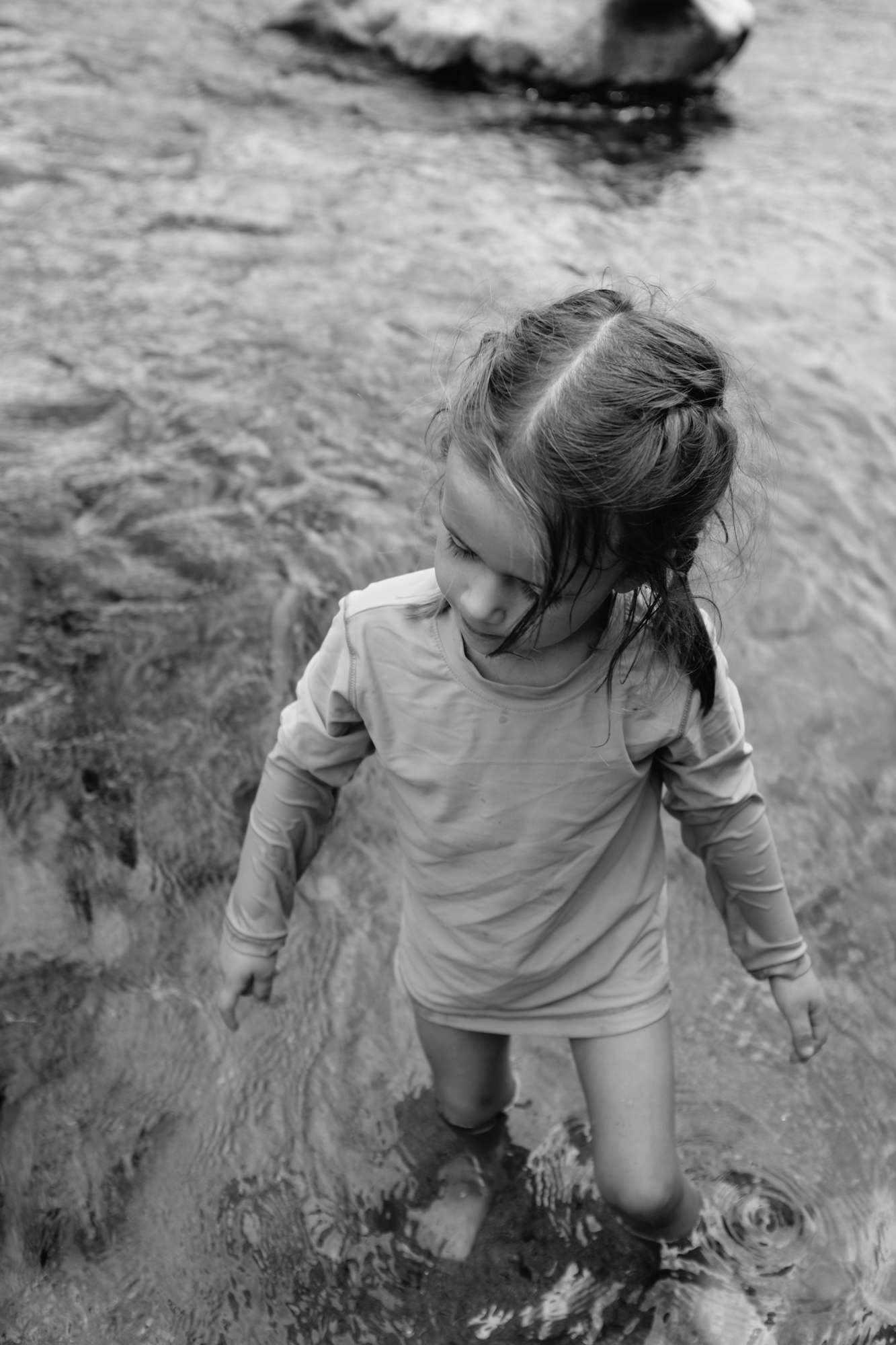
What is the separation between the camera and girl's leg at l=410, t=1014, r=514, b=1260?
8.50 feet

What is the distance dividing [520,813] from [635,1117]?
0.53 meters

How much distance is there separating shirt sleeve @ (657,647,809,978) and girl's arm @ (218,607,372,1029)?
1.67 ft

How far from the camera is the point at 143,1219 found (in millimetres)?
2564

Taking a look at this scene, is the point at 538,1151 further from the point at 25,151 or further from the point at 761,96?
the point at 761,96

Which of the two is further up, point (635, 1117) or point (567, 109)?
point (635, 1117)

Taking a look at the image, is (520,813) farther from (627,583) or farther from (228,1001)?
(228,1001)

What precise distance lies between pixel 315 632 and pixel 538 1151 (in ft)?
5.09

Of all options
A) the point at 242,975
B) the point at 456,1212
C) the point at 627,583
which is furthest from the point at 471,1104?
the point at 627,583

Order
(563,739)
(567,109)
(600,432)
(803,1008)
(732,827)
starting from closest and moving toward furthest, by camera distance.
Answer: (600,432), (563,739), (732,827), (803,1008), (567,109)

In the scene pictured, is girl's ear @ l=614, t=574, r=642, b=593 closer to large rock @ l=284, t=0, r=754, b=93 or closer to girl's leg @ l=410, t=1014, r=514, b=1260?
girl's leg @ l=410, t=1014, r=514, b=1260

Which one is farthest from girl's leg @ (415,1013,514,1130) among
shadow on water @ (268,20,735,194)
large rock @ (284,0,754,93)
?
large rock @ (284,0,754,93)

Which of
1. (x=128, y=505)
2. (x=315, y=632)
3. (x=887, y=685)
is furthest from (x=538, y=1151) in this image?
(x=128, y=505)

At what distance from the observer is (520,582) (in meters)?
1.89

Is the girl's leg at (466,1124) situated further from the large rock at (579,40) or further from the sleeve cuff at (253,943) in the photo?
the large rock at (579,40)
